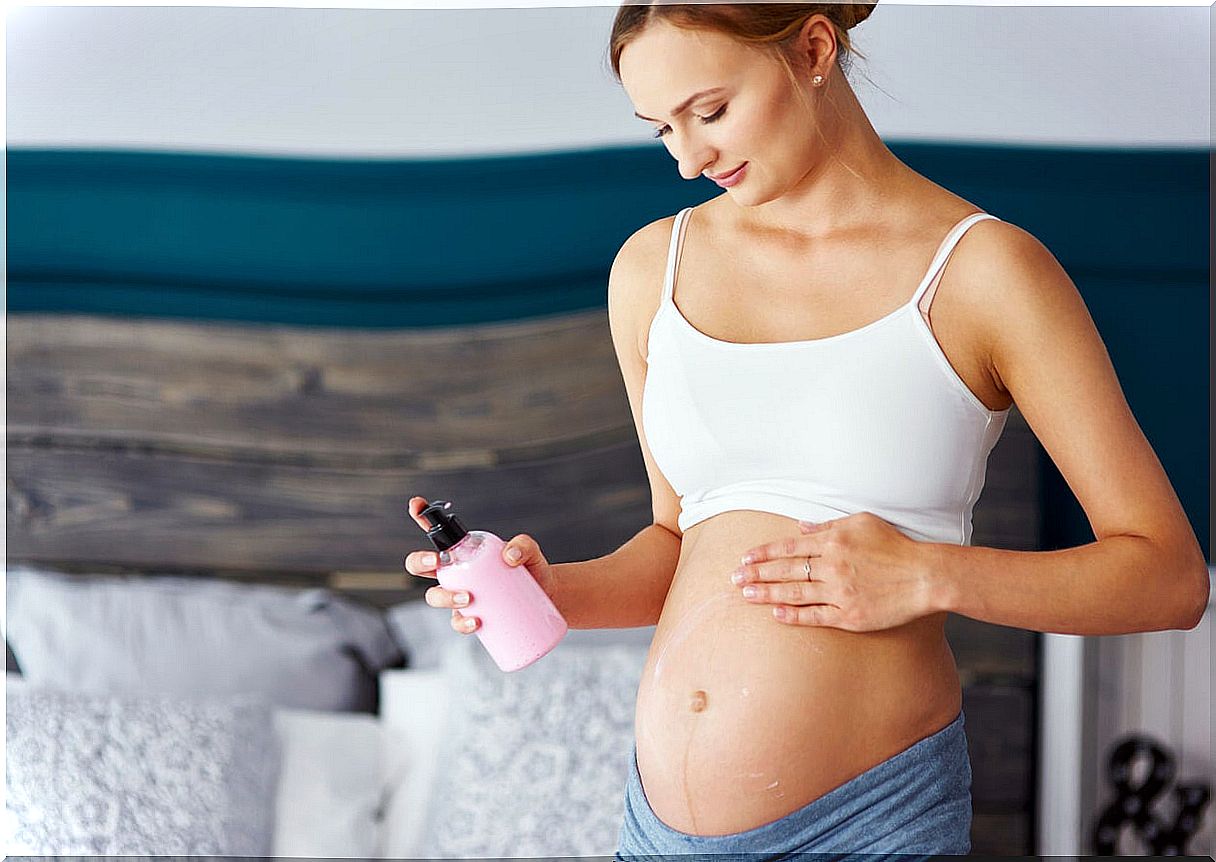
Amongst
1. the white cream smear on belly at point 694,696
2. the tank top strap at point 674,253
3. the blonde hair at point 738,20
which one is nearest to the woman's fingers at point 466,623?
the white cream smear on belly at point 694,696

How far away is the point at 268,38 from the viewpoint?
1.96m

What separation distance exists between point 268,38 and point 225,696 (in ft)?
3.31

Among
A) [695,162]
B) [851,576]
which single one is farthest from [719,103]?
[851,576]

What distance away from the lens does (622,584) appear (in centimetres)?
94

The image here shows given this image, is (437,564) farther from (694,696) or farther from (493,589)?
(694,696)

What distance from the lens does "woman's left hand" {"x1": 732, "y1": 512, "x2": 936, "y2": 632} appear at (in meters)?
0.76

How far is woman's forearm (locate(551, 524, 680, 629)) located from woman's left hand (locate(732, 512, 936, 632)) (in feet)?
0.52

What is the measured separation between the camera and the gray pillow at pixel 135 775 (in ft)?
5.17

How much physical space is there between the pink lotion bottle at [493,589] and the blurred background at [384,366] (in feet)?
3.08

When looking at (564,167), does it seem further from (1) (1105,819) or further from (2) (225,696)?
(1) (1105,819)

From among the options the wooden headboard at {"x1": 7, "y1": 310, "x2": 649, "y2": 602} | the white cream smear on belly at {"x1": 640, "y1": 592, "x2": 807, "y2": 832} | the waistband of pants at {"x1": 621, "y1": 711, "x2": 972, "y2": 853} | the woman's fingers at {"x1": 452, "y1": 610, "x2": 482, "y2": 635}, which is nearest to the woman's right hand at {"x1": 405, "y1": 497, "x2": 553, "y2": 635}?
the woman's fingers at {"x1": 452, "y1": 610, "x2": 482, "y2": 635}

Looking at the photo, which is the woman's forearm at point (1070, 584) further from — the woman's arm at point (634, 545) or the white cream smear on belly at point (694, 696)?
the woman's arm at point (634, 545)

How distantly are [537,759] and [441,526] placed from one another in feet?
3.13

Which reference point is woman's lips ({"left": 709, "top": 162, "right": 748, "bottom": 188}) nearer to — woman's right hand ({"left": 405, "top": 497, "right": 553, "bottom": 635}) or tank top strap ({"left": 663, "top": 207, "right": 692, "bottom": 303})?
tank top strap ({"left": 663, "top": 207, "right": 692, "bottom": 303})
